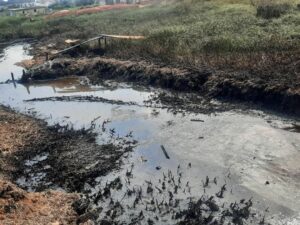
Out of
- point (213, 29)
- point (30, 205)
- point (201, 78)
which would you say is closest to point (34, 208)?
point (30, 205)

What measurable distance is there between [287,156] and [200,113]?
484cm

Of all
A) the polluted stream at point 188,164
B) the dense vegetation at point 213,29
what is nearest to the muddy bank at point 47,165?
the polluted stream at point 188,164

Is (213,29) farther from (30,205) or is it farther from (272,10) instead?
(30,205)

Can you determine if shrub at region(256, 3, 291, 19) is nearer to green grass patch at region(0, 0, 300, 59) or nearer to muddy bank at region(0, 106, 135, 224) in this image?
green grass patch at region(0, 0, 300, 59)

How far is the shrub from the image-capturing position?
90.1 ft

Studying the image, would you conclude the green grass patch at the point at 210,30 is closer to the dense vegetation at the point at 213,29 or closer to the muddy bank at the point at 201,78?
the dense vegetation at the point at 213,29

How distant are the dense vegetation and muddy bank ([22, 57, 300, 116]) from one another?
1800 millimetres

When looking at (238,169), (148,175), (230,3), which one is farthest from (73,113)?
(230,3)

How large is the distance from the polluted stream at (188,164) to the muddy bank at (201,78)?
1022mm

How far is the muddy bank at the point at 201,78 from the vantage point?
16078mm

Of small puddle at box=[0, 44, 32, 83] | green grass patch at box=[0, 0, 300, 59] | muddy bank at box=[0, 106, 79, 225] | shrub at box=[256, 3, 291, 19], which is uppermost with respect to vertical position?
shrub at box=[256, 3, 291, 19]

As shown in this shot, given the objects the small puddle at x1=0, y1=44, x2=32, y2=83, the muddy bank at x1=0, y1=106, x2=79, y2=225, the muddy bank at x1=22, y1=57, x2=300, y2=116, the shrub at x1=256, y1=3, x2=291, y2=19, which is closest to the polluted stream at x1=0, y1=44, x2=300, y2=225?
the muddy bank at x1=0, y1=106, x2=79, y2=225

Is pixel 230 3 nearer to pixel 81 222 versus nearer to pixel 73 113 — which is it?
pixel 73 113

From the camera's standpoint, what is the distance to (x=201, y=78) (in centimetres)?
1917
